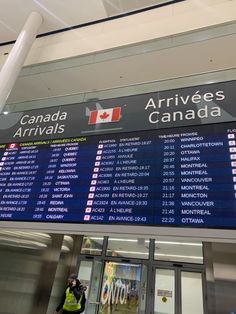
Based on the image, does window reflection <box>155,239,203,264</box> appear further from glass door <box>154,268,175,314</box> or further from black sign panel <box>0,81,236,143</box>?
black sign panel <box>0,81,236,143</box>

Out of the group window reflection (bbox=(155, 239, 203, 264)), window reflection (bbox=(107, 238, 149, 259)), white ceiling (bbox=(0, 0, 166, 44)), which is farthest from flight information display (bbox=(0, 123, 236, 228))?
window reflection (bbox=(107, 238, 149, 259))

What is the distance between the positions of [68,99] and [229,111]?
1.57 m

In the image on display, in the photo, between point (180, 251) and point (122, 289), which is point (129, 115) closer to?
point (180, 251)

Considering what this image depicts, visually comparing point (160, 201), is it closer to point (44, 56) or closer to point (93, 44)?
point (93, 44)

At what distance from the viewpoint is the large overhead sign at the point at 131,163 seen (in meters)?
1.61

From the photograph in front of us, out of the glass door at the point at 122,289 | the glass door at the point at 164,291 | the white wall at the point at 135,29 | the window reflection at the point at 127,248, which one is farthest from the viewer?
the window reflection at the point at 127,248

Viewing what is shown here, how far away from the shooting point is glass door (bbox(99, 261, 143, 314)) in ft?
21.2

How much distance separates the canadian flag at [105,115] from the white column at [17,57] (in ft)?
3.92

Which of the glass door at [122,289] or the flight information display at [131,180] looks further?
the glass door at [122,289]

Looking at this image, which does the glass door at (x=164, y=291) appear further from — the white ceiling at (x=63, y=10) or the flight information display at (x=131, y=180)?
the white ceiling at (x=63, y=10)

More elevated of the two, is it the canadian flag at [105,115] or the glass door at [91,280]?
the canadian flag at [105,115]

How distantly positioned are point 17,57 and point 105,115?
6.06 feet

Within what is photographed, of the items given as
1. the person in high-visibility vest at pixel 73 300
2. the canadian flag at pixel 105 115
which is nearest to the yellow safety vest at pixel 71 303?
the person in high-visibility vest at pixel 73 300

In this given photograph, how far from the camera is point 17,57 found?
3.35 m
